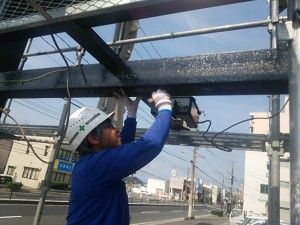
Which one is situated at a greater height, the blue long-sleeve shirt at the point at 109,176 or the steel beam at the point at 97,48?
the steel beam at the point at 97,48

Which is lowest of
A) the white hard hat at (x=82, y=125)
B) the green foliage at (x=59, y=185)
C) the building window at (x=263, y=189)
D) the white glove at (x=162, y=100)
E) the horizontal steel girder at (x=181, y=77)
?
the green foliage at (x=59, y=185)

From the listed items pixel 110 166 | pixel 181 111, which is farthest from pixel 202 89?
pixel 110 166

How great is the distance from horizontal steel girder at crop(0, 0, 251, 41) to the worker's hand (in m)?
0.73

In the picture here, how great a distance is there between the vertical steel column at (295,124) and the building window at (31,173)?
48.1 metres

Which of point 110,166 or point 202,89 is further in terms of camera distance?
point 202,89

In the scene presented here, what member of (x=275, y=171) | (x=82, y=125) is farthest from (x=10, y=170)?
(x=82, y=125)

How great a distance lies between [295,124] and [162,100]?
103cm

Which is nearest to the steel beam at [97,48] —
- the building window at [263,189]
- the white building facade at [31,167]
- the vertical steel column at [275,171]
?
the vertical steel column at [275,171]

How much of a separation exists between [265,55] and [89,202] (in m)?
1.66

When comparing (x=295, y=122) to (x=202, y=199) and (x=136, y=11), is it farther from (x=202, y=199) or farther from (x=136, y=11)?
(x=202, y=199)

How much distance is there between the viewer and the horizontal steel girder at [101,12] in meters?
1.79

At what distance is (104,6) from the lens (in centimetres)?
192

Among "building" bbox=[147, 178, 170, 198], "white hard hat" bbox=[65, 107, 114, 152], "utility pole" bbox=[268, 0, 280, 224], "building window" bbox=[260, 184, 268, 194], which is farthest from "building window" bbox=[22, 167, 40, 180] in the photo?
"building" bbox=[147, 178, 170, 198]

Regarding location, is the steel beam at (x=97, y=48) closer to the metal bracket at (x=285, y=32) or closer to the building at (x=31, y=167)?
the metal bracket at (x=285, y=32)
